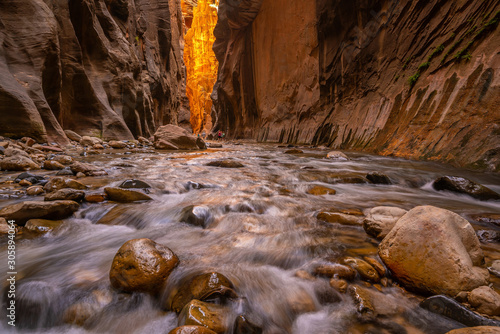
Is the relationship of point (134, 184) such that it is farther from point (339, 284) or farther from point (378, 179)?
point (378, 179)

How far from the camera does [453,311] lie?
1005 millimetres

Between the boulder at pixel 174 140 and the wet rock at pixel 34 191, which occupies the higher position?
the wet rock at pixel 34 191

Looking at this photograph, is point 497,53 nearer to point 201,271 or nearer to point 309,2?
point 201,271

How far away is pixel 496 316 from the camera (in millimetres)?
969

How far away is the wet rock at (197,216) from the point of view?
223 centimetres

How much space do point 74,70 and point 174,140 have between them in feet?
16.6

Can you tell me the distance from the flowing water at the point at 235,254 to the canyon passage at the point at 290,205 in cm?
1

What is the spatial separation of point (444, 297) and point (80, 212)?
2.85m

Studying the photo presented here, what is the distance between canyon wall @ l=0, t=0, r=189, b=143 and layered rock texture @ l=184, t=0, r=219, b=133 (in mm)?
34504

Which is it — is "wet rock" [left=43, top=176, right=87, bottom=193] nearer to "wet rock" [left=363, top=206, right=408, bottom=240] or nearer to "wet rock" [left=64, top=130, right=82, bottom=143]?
"wet rock" [left=363, top=206, right=408, bottom=240]

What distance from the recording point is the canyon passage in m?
1.13

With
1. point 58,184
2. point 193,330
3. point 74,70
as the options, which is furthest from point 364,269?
point 74,70

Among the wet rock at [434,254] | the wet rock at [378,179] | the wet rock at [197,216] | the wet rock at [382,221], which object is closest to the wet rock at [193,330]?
the wet rock at [434,254]

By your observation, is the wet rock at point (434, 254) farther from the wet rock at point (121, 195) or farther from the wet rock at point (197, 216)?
Result: the wet rock at point (121, 195)
